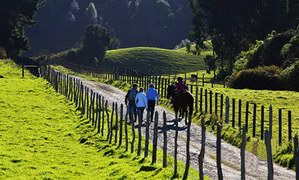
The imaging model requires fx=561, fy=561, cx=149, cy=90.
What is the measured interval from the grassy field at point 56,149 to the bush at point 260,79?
22819mm

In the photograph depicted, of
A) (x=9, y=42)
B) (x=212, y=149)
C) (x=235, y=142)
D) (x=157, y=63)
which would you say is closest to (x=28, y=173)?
(x=212, y=149)

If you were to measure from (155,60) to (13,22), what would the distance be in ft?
202

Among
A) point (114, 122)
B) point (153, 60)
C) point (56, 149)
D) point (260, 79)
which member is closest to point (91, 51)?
point (153, 60)

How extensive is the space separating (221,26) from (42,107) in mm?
52582

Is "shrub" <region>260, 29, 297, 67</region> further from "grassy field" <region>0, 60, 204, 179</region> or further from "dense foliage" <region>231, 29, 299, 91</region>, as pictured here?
"grassy field" <region>0, 60, 204, 179</region>

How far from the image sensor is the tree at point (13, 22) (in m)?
88.5

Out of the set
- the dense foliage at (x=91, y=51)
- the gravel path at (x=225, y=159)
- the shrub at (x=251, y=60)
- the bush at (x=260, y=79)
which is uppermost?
the dense foliage at (x=91, y=51)

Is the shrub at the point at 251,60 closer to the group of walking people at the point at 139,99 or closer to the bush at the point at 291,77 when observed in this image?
the bush at the point at 291,77

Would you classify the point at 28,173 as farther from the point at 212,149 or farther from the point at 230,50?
the point at 230,50

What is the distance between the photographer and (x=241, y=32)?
9244 centimetres

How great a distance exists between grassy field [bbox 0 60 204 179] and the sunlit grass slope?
9676 cm

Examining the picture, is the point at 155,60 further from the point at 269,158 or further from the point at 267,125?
the point at 269,158

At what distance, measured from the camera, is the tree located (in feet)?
290

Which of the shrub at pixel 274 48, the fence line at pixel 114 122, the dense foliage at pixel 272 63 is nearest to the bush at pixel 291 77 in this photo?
the dense foliage at pixel 272 63
